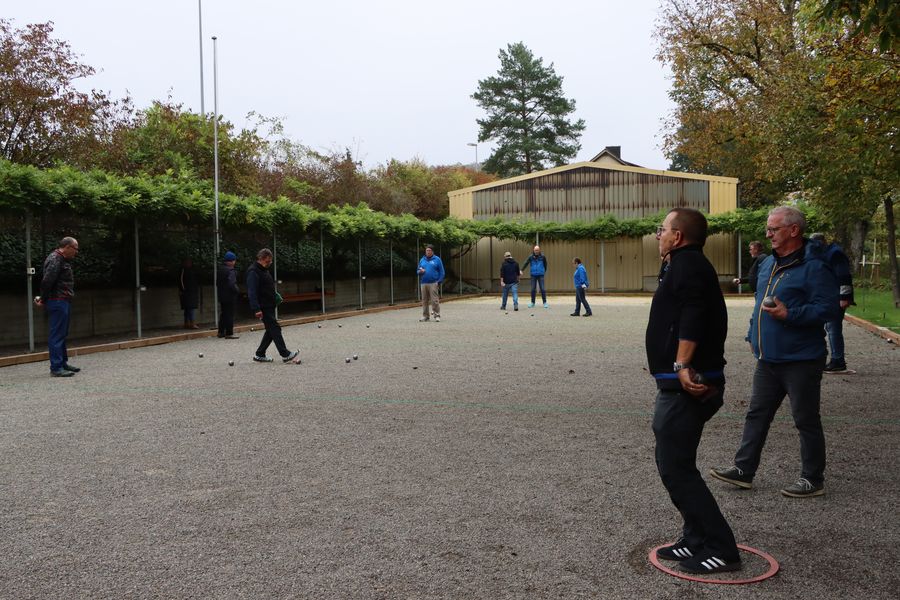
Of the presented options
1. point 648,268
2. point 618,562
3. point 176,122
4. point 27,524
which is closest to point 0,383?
point 27,524

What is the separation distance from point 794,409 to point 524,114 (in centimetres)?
6112

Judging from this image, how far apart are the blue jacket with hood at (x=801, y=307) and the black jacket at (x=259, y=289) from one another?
326 inches

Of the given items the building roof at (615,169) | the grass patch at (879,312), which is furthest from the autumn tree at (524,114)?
the grass patch at (879,312)

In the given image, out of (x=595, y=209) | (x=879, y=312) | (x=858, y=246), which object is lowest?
(x=879, y=312)

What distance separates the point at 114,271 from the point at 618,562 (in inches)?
585

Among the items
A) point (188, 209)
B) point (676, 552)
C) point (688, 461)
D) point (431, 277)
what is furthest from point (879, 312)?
point (688, 461)

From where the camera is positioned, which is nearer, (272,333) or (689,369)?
(689,369)

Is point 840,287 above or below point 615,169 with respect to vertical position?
below

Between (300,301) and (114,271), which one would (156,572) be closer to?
(114,271)

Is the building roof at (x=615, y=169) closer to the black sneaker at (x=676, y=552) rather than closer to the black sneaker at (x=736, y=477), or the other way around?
the black sneaker at (x=736, y=477)

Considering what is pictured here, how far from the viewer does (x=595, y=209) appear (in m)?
37.5

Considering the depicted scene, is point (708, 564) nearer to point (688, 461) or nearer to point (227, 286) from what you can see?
point (688, 461)

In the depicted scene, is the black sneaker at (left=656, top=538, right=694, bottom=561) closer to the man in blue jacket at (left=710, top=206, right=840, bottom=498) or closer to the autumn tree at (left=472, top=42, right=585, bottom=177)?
the man in blue jacket at (left=710, top=206, right=840, bottom=498)

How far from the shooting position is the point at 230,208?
58.0ft
